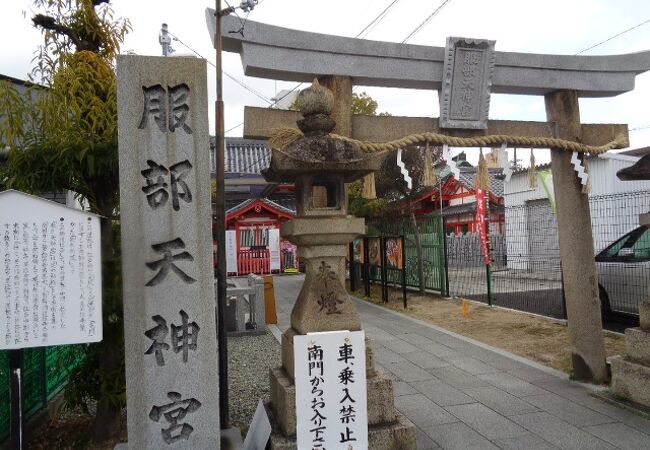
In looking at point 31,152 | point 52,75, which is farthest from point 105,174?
point 52,75

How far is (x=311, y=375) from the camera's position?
3426 millimetres

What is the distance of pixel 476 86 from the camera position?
508cm

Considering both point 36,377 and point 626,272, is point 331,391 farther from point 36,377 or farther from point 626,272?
point 626,272

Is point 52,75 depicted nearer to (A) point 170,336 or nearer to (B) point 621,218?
(A) point 170,336

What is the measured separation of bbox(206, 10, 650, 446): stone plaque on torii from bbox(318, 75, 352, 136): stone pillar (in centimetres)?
1

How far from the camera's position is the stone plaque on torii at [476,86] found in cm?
443

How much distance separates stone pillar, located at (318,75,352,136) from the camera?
4.51m

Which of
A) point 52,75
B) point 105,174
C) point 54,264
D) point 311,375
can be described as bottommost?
point 311,375

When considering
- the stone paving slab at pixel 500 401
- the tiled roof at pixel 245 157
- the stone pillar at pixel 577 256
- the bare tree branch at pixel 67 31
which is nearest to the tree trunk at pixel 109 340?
the bare tree branch at pixel 67 31

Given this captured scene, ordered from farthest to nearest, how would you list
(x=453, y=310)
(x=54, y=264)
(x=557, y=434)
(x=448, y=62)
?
1. (x=453, y=310)
2. (x=448, y=62)
3. (x=557, y=434)
4. (x=54, y=264)

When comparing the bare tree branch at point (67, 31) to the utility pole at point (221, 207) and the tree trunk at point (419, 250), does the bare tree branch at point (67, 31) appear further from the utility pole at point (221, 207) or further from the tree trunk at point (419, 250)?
the tree trunk at point (419, 250)

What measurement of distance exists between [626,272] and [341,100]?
263 inches

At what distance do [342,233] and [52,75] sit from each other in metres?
3.02

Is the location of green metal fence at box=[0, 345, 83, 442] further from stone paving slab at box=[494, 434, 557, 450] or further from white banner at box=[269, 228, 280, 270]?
white banner at box=[269, 228, 280, 270]
